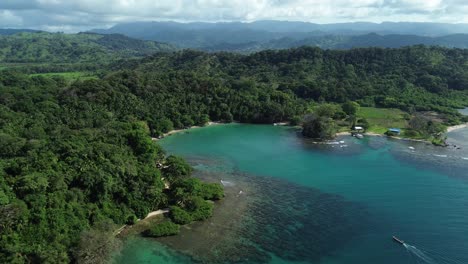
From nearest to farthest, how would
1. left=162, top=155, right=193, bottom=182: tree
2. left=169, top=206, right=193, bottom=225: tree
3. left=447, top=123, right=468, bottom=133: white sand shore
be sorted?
1. left=169, top=206, right=193, bottom=225: tree
2. left=162, top=155, right=193, bottom=182: tree
3. left=447, top=123, right=468, bottom=133: white sand shore

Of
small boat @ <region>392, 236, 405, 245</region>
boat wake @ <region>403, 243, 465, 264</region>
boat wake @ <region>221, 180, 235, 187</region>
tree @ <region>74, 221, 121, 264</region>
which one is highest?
tree @ <region>74, 221, 121, 264</region>

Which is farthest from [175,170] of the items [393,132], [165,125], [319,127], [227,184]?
[393,132]

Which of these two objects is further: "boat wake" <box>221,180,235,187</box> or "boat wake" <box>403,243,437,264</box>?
"boat wake" <box>221,180,235,187</box>

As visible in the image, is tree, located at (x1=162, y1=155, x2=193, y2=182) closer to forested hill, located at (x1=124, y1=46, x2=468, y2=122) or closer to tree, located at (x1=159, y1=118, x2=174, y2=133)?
tree, located at (x1=159, y1=118, x2=174, y2=133)

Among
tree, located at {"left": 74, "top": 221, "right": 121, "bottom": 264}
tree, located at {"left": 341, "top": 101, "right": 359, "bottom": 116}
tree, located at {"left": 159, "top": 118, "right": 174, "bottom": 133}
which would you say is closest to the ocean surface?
tree, located at {"left": 74, "top": 221, "right": 121, "bottom": 264}

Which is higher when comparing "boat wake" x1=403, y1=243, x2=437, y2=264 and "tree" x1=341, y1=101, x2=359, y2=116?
"tree" x1=341, y1=101, x2=359, y2=116

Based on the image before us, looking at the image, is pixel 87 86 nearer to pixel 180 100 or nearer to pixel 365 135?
pixel 180 100

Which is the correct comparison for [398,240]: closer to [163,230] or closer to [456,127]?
[163,230]
